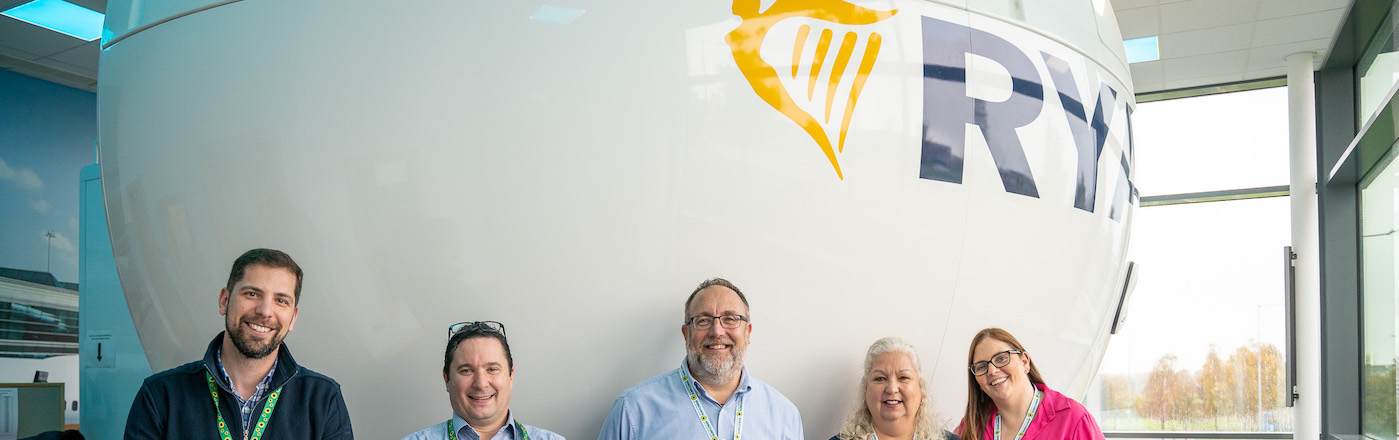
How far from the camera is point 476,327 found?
6.55ft

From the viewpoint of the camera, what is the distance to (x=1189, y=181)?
8789 millimetres

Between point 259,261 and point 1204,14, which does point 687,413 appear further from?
point 1204,14

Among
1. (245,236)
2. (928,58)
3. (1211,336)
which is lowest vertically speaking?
(1211,336)

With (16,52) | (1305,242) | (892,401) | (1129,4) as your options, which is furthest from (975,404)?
(16,52)

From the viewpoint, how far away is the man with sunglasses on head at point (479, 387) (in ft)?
6.43

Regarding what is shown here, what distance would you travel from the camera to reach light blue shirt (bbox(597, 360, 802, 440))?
2.11 meters

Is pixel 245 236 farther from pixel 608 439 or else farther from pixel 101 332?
pixel 101 332

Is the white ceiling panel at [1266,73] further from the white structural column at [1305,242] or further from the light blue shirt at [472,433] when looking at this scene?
the light blue shirt at [472,433]

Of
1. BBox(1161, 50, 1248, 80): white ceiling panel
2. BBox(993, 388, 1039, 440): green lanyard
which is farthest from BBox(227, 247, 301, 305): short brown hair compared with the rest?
BBox(1161, 50, 1248, 80): white ceiling panel

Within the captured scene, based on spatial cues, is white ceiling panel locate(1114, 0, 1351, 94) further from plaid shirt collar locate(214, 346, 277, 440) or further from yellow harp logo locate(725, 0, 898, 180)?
plaid shirt collar locate(214, 346, 277, 440)

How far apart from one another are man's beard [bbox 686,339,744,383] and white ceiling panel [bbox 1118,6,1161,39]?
579 centimetres

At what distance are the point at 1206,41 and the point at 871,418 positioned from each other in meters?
6.49

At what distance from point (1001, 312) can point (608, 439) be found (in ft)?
3.41

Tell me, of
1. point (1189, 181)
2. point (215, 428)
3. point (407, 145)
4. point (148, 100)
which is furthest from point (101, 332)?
point (1189, 181)
